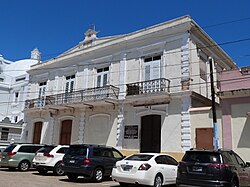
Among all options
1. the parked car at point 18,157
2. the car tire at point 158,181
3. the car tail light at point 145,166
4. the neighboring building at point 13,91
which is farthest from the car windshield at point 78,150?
the neighboring building at point 13,91

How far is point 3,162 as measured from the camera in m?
16.2

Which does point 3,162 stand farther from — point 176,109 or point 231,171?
point 231,171

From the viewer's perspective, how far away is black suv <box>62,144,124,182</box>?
40.0 feet

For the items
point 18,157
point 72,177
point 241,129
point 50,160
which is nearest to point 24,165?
point 18,157

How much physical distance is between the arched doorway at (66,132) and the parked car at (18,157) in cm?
694

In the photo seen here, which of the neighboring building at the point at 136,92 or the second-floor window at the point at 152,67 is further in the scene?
the second-floor window at the point at 152,67

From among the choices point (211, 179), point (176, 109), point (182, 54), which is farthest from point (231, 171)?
point (182, 54)

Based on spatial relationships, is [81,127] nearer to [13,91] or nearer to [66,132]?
[66,132]

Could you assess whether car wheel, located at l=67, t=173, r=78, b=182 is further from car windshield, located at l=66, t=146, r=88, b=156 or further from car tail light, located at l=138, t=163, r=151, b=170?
car tail light, located at l=138, t=163, r=151, b=170

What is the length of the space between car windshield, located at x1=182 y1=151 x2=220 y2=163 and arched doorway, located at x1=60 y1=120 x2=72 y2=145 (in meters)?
15.6

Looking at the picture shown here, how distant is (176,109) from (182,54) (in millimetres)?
3601

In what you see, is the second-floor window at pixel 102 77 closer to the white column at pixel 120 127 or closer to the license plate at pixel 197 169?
the white column at pixel 120 127

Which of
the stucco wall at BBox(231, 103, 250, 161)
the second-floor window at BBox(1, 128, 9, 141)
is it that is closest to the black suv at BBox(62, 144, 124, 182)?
the stucco wall at BBox(231, 103, 250, 161)

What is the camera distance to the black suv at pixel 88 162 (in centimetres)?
1220
